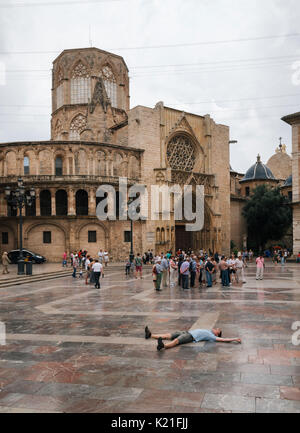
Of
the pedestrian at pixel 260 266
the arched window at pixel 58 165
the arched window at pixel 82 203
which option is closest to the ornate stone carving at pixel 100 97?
the arched window at pixel 58 165

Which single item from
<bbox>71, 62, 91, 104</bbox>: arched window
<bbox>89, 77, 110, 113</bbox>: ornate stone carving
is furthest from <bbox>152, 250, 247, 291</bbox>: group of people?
<bbox>71, 62, 91, 104</bbox>: arched window

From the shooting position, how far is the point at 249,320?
32.1 ft

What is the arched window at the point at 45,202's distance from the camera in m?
34.5

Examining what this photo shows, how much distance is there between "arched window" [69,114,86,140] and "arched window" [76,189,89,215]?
1279 centimetres

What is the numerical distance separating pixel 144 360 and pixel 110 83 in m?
43.7

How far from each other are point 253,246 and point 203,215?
11.7m

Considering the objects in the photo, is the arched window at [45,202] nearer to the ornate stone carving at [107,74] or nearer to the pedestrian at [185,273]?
the ornate stone carving at [107,74]

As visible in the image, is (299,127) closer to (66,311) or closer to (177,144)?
(177,144)

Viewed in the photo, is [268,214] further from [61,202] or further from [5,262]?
[5,262]

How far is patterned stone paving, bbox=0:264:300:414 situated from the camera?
5066 millimetres

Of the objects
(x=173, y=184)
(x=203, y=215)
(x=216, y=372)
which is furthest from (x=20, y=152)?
(x=216, y=372)

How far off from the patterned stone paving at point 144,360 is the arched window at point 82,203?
22.6 metres

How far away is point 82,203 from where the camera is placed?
35.3 metres

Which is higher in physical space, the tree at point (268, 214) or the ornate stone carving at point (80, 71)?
the ornate stone carving at point (80, 71)
